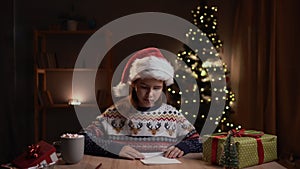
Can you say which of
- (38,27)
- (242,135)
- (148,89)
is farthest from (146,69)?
(38,27)

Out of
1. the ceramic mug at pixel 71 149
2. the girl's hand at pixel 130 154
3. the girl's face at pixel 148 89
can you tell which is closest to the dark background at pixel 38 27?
the girl's face at pixel 148 89

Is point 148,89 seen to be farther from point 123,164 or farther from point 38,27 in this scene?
point 38,27

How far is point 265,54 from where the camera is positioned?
409 centimetres

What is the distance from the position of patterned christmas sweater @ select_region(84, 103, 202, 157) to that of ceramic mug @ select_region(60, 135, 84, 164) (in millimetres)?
187

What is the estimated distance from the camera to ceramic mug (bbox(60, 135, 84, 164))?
58.1 inches

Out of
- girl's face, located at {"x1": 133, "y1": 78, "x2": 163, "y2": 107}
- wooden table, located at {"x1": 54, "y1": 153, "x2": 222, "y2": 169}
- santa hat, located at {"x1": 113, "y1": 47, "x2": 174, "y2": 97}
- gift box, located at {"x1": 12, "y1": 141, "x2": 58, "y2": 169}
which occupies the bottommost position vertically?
wooden table, located at {"x1": 54, "y1": 153, "x2": 222, "y2": 169}

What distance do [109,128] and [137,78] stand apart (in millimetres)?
292

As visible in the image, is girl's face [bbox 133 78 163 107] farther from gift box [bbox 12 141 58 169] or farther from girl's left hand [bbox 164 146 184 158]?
gift box [bbox 12 141 58 169]

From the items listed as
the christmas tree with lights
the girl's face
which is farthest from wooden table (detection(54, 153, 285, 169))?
the christmas tree with lights

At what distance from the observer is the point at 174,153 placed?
1.62 m

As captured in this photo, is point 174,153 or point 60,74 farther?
point 60,74

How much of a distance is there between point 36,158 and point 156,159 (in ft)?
1.55

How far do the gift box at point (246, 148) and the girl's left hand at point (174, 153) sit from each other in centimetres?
13

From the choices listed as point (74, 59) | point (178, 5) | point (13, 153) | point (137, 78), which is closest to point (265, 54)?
point (178, 5)
